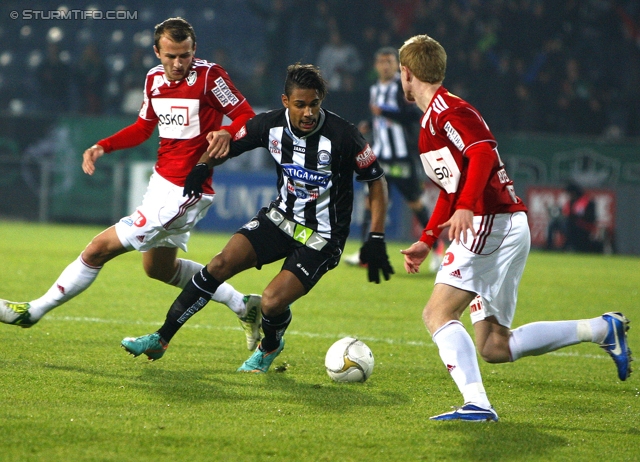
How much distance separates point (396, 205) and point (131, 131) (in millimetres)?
11420

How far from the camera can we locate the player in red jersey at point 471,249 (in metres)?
4.15

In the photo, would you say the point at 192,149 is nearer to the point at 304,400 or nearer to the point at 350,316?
the point at 304,400

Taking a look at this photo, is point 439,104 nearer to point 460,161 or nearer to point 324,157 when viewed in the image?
point 460,161

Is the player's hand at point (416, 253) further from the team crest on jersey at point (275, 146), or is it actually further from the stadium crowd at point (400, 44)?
the stadium crowd at point (400, 44)

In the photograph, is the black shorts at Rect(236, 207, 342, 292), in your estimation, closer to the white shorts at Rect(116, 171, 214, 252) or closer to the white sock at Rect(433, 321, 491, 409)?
the white shorts at Rect(116, 171, 214, 252)

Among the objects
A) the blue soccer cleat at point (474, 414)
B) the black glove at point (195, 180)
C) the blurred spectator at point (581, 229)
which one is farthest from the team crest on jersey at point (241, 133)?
the blurred spectator at point (581, 229)

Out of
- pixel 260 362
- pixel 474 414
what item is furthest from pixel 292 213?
pixel 474 414

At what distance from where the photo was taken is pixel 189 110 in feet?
19.1

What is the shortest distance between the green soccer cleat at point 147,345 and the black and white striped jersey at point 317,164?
41.3 inches

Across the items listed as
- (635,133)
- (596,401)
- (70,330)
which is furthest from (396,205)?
(596,401)

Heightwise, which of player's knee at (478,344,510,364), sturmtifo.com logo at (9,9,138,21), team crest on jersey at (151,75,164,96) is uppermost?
sturmtifo.com logo at (9,9,138,21)

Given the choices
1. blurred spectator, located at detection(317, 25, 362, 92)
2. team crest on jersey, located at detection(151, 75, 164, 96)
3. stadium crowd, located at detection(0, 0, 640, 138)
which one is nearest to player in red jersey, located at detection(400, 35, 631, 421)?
Answer: team crest on jersey, located at detection(151, 75, 164, 96)

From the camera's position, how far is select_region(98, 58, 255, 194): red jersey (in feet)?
19.0

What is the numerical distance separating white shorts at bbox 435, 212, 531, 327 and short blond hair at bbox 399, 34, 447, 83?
73 cm
